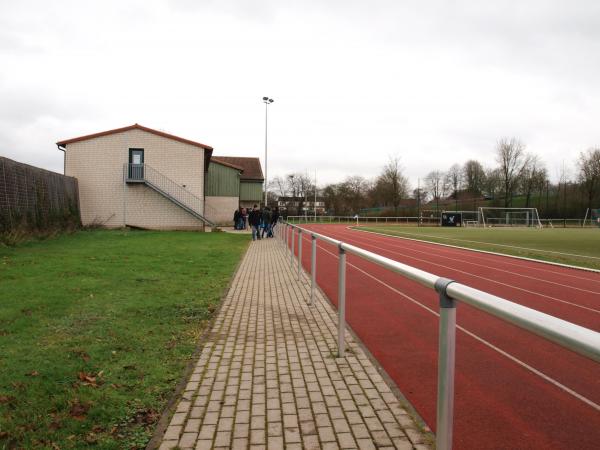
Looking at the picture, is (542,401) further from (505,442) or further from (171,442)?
(171,442)

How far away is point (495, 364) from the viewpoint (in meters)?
4.34

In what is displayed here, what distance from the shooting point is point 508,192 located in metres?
65.3

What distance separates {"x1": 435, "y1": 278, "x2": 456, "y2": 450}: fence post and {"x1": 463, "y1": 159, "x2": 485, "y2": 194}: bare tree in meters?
86.7

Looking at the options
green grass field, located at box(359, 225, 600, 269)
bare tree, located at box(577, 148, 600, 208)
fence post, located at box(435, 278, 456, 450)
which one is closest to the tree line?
bare tree, located at box(577, 148, 600, 208)

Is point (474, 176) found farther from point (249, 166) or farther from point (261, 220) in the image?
point (261, 220)

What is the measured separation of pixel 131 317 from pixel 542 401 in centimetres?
471

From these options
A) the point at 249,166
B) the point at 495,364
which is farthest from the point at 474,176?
the point at 495,364

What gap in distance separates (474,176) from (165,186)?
232 feet

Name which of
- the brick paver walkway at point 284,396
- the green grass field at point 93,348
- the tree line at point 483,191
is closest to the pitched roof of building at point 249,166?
the tree line at point 483,191

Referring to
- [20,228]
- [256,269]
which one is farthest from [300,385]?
[20,228]

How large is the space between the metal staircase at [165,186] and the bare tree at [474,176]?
67.1m

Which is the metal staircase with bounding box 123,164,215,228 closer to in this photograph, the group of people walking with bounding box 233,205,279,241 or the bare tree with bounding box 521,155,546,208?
the group of people walking with bounding box 233,205,279,241

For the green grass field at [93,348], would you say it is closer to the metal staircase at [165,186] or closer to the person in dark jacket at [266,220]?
the person in dark jacket at [266,220]

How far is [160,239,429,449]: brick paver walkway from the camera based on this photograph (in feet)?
9.29
